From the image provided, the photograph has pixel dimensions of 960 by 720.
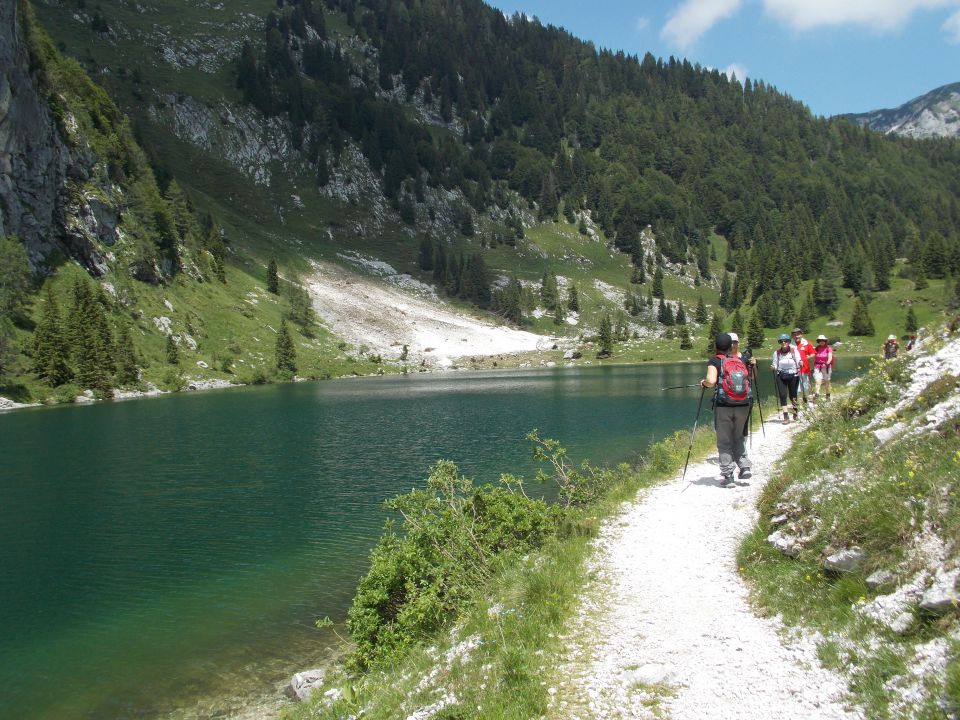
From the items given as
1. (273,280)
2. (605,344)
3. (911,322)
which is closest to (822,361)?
(605,344)

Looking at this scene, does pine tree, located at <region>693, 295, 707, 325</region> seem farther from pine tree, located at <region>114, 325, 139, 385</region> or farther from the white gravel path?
the white gravel path

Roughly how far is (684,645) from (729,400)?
7.98 m

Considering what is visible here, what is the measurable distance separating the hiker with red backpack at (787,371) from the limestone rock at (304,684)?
18.9 m

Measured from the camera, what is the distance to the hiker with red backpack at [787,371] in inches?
889

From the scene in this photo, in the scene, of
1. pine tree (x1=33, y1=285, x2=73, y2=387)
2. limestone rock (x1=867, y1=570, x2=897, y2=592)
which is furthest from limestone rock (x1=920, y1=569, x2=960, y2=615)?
pine tree (x1=33, y1=285, x2=73, y2=387)

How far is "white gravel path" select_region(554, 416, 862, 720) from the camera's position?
624 cm

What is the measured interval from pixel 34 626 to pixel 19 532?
1103 cm

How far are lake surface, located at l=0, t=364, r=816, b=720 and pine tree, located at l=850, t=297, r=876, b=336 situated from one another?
10293 cm

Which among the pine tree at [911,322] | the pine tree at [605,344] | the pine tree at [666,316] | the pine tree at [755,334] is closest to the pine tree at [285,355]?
the pine tree at [605,344]

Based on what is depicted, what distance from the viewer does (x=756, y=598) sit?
332 inches

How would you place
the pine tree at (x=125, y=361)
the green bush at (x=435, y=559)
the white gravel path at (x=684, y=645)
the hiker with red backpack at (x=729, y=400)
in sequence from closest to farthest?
1. the white gravel path at (x=684, y=645)
2. the green bush at (x=435, y=559)
3. the hiker with red backpack at (x=729, y=400)
4. the pine tree at (x=125, y=361)

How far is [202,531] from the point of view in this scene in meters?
24.2

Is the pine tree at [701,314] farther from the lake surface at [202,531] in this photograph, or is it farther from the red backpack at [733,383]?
the red backpack at [733,383]

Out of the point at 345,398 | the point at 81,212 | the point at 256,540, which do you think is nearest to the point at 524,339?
the point at 345,398
